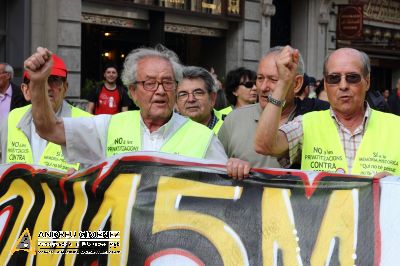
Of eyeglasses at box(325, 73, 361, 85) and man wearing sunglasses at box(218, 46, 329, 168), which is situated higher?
eyeglasses at box(325, 73, 361, 85)

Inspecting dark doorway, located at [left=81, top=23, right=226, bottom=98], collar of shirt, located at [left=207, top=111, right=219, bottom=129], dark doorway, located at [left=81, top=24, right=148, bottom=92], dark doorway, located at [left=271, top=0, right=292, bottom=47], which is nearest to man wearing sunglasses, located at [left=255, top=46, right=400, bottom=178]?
collar of shirt, located at [left=207, top=111, right=219, bottom=129]

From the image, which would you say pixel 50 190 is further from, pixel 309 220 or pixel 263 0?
pixel 263 0

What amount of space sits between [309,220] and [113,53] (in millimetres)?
12482

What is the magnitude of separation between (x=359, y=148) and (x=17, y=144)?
212cm

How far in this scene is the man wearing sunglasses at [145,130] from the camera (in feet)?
12.8

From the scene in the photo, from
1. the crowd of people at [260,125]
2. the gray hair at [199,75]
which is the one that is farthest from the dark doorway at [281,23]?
the crowd of people at [260,125]

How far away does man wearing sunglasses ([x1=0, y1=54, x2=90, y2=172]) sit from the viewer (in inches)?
183

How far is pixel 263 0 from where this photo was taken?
58.2ft

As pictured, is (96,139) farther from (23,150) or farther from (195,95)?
(195,95)

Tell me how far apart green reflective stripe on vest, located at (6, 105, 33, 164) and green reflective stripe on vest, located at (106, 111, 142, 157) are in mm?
917

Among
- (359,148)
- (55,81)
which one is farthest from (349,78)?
(55,81)

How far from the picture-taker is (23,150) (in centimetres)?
475

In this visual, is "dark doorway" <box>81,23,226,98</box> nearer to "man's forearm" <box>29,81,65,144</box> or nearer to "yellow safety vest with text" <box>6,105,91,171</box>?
"yellow safety vest with text" <box>6,105,91,171</box>

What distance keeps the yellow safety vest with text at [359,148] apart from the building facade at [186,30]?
9.55 metres
